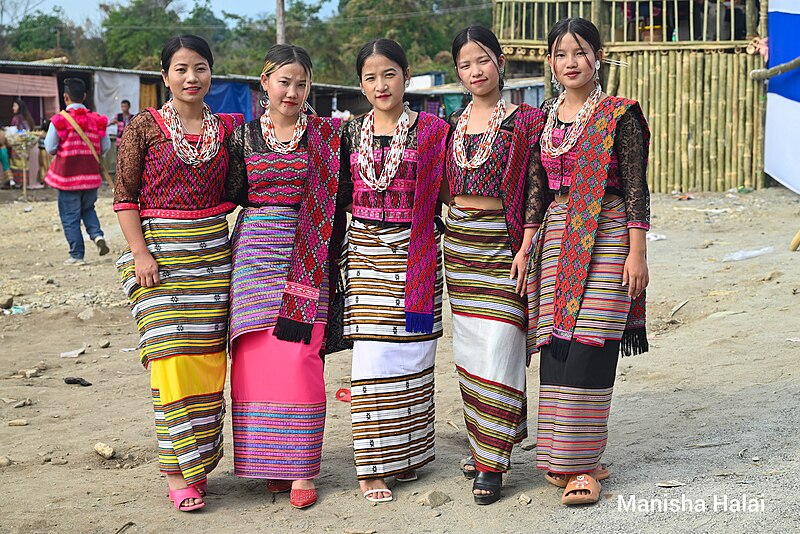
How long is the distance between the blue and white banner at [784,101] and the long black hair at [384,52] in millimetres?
8511

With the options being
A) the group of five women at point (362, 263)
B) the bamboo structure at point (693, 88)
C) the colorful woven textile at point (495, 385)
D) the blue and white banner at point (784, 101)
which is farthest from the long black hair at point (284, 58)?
the bamboo structure at point (693, 88)

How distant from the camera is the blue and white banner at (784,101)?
11.2m

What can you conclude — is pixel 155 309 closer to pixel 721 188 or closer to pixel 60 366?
pixel 60 366

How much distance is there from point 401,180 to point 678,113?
1077 centimetres

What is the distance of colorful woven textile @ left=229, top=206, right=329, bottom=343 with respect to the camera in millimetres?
3740

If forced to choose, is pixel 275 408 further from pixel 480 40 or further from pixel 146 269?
pixel 480 40

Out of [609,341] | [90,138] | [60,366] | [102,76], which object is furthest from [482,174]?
[102,76]

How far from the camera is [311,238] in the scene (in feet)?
12.4

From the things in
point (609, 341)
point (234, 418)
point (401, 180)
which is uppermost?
point (401, 180)

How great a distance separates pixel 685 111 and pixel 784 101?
1958 mm

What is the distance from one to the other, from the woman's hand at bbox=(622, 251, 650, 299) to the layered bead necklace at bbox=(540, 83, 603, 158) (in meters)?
0.47

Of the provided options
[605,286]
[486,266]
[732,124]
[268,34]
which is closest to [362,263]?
[486,266]

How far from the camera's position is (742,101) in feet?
43.5

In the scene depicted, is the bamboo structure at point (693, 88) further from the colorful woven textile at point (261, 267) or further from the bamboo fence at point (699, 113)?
the colorful woven textile at point (261, 267)
